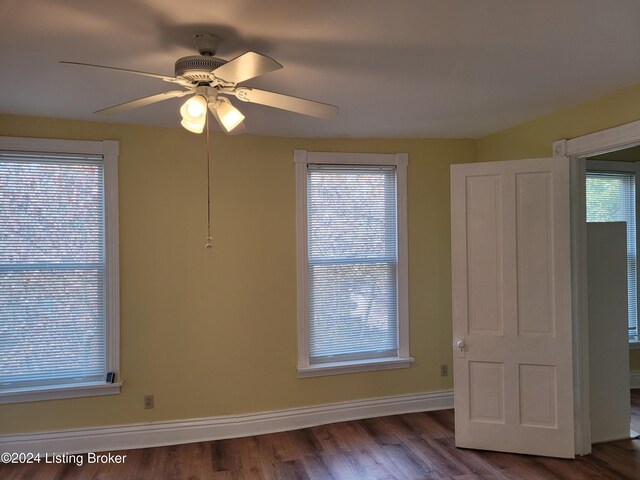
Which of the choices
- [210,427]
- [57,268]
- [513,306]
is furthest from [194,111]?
[210,427]

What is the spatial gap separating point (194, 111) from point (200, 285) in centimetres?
200

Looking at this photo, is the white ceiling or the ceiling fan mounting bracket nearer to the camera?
the white ceiling

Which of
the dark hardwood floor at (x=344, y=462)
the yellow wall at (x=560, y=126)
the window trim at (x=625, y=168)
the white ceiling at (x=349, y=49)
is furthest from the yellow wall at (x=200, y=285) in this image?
the window trim at (x=625, y=168)

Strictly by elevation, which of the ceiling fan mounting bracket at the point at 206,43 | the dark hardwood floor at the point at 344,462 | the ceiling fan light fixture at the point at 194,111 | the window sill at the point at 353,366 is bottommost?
the dark hardwood floor at the point at 344,462

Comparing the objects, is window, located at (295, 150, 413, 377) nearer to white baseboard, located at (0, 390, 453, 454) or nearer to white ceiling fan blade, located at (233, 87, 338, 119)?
white baseboard, located at (0, 390, 453, 454)

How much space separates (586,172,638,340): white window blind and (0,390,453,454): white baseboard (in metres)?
2.34

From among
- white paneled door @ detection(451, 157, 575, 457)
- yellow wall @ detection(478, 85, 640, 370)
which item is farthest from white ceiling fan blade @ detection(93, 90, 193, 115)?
yellow wall @ detection(478, 85, 640, 370)

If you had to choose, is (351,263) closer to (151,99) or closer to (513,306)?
(513,306)

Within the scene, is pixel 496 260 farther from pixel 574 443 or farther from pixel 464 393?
pixel 574 443

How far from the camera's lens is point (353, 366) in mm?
→ 3873

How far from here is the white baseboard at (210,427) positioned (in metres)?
3.22

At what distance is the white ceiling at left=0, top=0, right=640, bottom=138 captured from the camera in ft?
5.73

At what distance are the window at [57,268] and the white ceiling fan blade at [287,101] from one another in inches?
72.5

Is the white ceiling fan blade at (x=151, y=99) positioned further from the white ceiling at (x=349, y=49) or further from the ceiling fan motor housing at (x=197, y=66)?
the white ceiling at (x=349, y=49)
